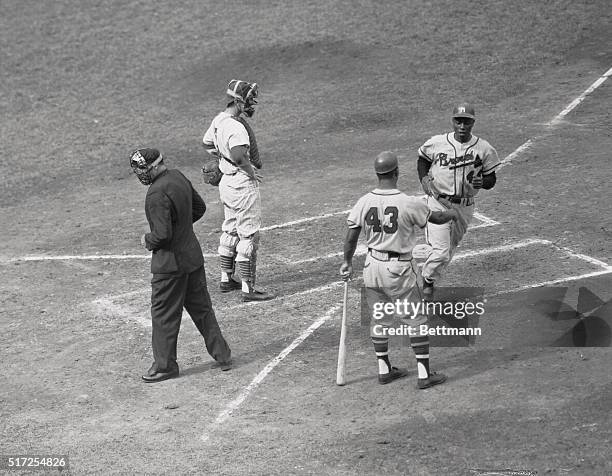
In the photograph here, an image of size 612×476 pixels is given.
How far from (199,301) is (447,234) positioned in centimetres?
281

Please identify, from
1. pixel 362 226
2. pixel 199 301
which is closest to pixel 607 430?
pixel 362 226

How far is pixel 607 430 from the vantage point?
8234 millimetres

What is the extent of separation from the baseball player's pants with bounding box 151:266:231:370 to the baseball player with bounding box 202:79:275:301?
1722 mm

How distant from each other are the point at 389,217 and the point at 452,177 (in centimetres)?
216

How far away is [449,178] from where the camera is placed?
11062mm

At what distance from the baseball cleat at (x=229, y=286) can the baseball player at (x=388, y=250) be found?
3163mm

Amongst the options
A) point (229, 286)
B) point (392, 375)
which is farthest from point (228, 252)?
point (392, 375)

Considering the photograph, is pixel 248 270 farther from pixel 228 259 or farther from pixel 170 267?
pixel 170 267

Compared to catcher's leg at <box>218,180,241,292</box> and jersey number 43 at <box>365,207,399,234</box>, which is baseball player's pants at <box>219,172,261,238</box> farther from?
jersey number 43 at <box>365,207,399,234</box>

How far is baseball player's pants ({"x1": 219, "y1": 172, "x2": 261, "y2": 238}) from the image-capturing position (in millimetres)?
11812

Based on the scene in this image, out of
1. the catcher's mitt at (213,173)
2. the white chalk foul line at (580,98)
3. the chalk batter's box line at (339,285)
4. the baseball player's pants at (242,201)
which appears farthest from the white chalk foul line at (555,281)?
A: the white chalk foul line at (580,98)

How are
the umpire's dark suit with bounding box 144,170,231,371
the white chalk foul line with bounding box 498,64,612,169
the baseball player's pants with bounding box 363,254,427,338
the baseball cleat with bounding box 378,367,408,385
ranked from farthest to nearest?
1. the white chalk foul line with bounding box 498,64,612,169
2. the umpire's dark suit with bounding box 144,170,231,371
3. the baseball cleat with bounding box 378,367,408,385
4. the baseball player's pants with bounding box 363,254,427,338

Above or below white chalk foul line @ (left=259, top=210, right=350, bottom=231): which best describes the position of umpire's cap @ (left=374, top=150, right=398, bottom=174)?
above

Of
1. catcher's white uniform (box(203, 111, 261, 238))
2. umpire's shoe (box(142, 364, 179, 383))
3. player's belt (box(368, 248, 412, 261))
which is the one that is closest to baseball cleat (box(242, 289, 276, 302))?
catcher's white uniform (box(203, 111, 261, 238))
